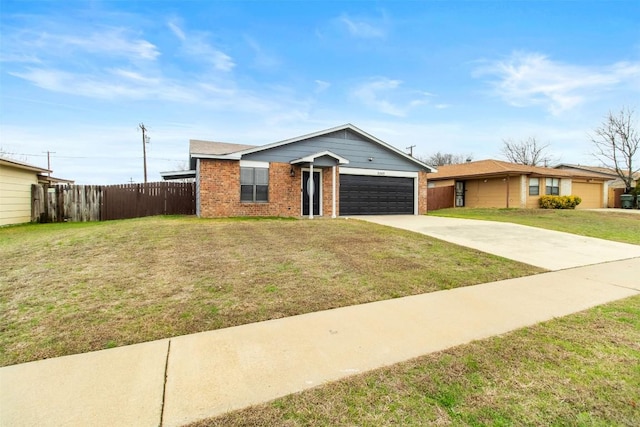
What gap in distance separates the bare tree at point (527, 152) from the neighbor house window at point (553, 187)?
2537 centimetres

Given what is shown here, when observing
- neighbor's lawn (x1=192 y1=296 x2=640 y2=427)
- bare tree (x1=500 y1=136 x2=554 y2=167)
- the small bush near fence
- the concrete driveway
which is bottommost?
neighbor's lawn (x1=192 y1=296 x2=640 y2=427)

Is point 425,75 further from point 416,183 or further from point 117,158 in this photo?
point 117,158

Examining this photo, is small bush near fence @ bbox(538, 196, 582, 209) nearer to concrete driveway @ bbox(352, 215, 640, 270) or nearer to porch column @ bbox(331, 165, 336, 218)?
concrete driveway @ bbox(352, 215, 640, 270)

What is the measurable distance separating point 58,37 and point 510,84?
62.2 feet

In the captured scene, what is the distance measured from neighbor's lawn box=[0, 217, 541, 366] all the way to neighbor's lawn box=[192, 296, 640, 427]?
1.60 meters

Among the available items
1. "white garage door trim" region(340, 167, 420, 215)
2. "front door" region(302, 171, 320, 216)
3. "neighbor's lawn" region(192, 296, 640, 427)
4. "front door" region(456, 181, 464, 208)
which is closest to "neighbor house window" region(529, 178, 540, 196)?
"front door" region(456, 181, 464, 208)

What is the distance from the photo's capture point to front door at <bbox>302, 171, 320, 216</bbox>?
15.3 m

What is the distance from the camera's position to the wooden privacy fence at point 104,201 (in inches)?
587

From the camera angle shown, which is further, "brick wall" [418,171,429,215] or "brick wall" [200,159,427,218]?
"brick wall" [418,171,429,215]

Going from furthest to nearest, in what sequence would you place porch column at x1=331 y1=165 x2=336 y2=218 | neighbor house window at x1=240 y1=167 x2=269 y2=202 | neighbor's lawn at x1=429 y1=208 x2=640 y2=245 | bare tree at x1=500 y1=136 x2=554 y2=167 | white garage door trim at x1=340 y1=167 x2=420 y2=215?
bare tree at x1=500 y1=136 x2=554 y2=167 → white garage door trim at x1=340 y1=167 x2=420 y2=215 → porch column at x1=331 y1=165 x2=336 y2=218 → neighbor house window at x1=240 y1=167 x2=269 y2=202 → neighbor's lawn at x1=429 y1=208 x2=640 y2=245

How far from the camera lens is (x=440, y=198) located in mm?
24828

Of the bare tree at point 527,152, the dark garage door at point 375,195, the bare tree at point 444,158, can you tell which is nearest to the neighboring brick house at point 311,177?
the dark garage door at point 375,195

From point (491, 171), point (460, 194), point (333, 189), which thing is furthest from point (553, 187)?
point (333, 189)

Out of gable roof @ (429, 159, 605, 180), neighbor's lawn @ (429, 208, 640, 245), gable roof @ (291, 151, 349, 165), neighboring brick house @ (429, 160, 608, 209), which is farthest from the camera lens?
neighboring brick house @ (429, 160, 608, 209)
